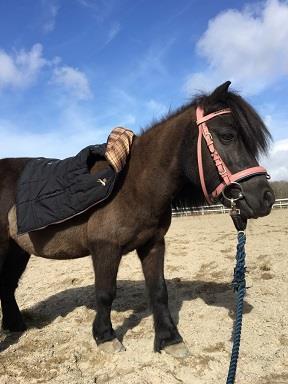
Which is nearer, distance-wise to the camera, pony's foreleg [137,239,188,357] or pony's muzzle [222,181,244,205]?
pony's muzzle [222,181,244,205]

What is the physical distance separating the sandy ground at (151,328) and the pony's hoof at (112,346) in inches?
2.3

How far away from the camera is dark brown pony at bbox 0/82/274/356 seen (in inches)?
127

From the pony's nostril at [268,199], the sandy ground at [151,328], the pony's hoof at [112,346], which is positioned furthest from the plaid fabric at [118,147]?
the sandy ground at [151,328]

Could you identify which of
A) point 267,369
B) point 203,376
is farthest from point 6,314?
point 267,369

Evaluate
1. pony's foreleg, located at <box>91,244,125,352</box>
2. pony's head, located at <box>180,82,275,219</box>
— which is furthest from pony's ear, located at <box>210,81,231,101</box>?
pony's foreleg, located at <box>91,244,125,352</box>

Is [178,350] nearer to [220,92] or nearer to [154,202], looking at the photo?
[154,202]

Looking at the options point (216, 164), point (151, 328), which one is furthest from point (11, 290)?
point (216, 164)

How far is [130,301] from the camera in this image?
17.9 feet

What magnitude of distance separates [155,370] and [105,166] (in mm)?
1907

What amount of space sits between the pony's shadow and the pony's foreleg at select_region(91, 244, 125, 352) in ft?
1.11

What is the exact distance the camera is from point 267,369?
324 cm

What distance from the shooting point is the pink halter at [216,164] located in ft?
10.2

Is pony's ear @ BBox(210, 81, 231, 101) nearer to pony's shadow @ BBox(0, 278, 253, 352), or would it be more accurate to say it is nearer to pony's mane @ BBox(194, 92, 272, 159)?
pony's mane @ BBox(194, 92, 272, 159)

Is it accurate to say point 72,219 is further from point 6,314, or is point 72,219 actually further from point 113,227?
point 6,314
